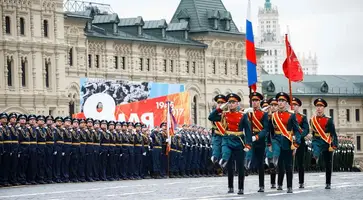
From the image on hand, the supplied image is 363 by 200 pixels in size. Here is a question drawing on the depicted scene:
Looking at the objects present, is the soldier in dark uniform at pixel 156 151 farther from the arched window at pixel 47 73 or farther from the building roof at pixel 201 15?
the building roof at pixel 201 15

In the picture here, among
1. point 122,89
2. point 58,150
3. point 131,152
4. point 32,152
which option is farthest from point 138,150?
point 122,89

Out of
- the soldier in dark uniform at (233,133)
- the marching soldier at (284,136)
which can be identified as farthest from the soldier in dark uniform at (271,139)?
the soldier in dark uniform at (233,133)

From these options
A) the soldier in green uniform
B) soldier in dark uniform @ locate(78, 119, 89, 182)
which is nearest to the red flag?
the soldier in green uniform

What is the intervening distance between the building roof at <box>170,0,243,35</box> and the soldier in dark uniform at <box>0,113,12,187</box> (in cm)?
5700

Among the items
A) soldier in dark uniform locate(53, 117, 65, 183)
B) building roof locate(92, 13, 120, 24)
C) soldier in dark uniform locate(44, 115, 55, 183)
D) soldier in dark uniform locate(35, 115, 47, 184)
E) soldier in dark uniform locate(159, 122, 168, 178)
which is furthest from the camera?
building roof locate(92, 13, 120, 24)

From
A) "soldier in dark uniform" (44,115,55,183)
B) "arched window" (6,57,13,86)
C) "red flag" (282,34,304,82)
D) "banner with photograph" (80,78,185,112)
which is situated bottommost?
"soldier in dark uniform" (44,115,55,183)

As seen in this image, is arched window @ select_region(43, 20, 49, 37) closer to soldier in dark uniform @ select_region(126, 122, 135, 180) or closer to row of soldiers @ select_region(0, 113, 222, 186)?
row of soldiers @ select_region(0, 113, 222, 186)

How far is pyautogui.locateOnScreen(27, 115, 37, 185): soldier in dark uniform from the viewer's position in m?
31.5

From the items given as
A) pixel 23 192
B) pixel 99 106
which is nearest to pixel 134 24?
pixel 99 106

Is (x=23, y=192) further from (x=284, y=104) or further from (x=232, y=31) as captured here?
(x=232, y=31)

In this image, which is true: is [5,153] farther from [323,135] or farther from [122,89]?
[122,89]

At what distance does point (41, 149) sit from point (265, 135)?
8441 millimetres

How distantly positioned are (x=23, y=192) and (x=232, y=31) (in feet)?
213

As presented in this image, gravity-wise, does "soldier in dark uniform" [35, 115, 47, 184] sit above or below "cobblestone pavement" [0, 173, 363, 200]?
above
